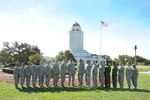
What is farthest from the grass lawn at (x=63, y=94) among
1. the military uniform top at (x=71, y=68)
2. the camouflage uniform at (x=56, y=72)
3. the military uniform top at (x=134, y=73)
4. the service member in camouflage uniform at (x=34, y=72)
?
the military uniform top at (x=134, y=73)

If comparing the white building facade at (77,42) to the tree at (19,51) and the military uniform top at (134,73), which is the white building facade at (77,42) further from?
the military uniform top at (134,73)

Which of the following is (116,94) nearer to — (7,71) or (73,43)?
(7,71)

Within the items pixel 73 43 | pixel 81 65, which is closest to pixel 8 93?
pixel 81 65

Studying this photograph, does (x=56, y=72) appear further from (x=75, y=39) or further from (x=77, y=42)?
(x=77, y=42)

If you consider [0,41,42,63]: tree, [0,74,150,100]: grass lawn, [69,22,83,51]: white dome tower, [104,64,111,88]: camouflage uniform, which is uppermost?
[69,22,83,51]: white dome tower

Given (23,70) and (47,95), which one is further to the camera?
(23,70)

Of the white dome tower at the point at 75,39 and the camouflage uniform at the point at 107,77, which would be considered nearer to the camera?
the camouflage uniform at the point at 107,77

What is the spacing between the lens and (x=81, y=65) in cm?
1994

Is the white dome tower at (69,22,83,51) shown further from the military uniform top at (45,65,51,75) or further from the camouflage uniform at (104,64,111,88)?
the military uniform top at (45,65,51,75)

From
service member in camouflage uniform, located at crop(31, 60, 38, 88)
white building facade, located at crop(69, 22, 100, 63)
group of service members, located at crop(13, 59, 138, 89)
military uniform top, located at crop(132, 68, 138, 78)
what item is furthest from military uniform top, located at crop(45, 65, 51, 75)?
white building facade, located at crop(69, 22, 100, 63)

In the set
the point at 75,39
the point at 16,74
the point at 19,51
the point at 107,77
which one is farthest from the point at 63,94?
the point at 75,39

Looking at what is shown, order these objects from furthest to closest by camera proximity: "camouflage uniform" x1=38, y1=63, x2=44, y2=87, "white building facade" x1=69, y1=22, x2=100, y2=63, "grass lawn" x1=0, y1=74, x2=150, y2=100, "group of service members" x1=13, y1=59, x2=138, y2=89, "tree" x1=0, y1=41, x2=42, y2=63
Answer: "white building facade" x1=69, y1=22, x2=100, y2=63 < "tree" x1=0, y1=41, x2=42, y2=63 < "camouflage uniform" x1=38, y1=63, x2=44, y2=87 < "group of service members" x1=13, y1=59, x2=138, y2=89 < "grass lawn" x1=0, y1=74, x2=150, y2=100

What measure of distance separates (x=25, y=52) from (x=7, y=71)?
4955 centimetres

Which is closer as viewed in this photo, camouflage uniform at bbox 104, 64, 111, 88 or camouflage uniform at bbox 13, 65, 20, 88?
camouflage uniform at bbox 13, 65, 20, 88
